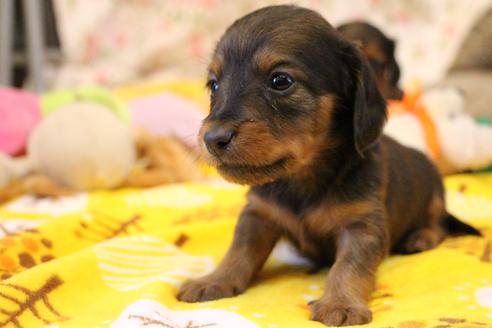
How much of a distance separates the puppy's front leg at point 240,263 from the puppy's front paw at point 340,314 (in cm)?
28

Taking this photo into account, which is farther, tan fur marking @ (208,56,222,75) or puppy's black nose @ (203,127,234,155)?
tan fur marking @ (208,56,222,75)

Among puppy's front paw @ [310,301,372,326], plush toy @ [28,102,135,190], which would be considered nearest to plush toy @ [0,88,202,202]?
plush toy @ [28,102,135,190]

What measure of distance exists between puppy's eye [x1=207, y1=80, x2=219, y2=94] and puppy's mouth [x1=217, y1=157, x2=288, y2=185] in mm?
282

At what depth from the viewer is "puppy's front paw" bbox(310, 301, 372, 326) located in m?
1.36

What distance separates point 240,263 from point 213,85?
0.50 metres

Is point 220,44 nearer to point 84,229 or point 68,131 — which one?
point 84,229

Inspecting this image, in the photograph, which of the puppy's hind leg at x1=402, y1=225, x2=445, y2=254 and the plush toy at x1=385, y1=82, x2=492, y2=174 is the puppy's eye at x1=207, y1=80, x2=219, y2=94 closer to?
the puppy's hind leg at x1=402, y1=225, x2=445, y2=254

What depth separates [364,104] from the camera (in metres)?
1.65

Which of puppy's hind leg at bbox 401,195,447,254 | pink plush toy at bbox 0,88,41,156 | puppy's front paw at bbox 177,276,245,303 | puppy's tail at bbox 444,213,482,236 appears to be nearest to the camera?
puppy's front paw at bbox 177,276,245,303

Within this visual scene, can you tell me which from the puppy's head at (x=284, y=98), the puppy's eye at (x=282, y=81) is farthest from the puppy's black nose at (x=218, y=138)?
the puppy's eye at (x=282, y=81)

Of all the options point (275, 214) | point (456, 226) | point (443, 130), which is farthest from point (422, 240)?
point (443, 130)

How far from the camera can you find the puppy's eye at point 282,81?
1571mm

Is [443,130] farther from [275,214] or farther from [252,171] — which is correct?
[252,171]

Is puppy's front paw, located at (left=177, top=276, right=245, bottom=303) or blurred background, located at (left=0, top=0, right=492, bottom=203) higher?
blurred background, located at (left=0, top=0, right=492, bottom=203)
